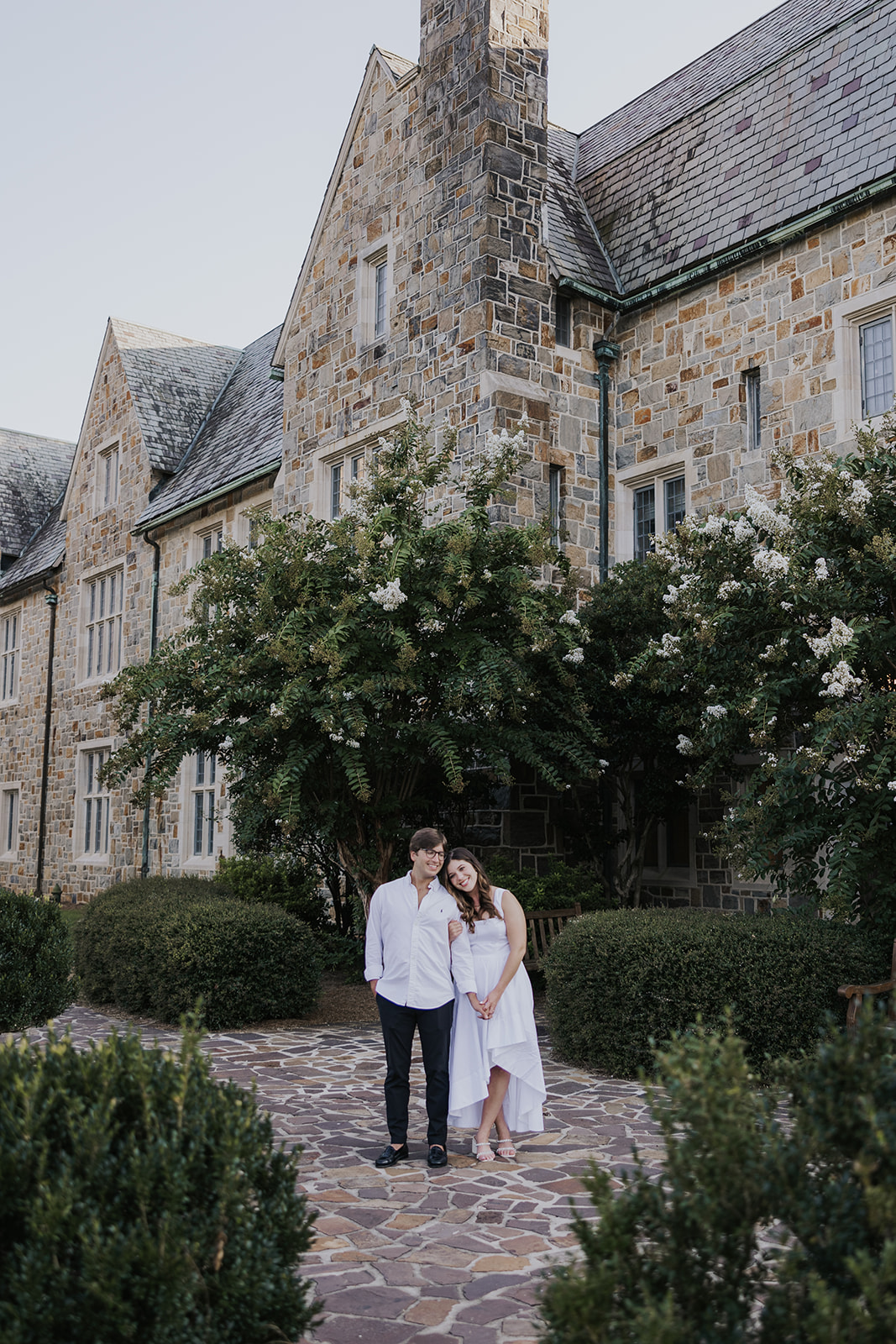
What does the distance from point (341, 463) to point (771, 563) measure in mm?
8665

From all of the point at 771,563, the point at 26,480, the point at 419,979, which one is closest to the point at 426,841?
the point at 419,979

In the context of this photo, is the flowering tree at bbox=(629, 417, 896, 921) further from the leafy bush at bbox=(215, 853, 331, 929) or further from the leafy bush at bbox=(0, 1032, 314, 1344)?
the leafy bush at bbox=(215, 853, 331, 929)

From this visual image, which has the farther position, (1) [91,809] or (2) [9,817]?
(2) [9,817]

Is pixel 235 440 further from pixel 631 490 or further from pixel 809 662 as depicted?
pixel 809 662

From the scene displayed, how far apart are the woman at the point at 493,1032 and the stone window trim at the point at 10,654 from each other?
22.9 metres

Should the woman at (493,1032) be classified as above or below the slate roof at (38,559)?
below

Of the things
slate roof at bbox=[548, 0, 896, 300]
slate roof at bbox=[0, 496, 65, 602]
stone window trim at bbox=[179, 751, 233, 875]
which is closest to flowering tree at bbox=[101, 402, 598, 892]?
slate roof at bbox=[548, 0, 896, 300]

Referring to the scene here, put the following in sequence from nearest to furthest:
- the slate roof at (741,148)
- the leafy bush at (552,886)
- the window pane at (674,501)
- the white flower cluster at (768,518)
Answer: the white flower cluster at (768,518) < the leafy bush at (552,886) < the slate roof at (741,148) < the window pane at (674,501)

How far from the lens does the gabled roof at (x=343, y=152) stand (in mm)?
15898

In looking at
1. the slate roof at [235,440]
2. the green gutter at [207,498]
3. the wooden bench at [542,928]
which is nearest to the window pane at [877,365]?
the wooden bench at [542,928]

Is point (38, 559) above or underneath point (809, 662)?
above

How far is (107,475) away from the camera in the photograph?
24.1m

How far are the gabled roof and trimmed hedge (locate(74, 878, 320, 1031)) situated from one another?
9.53 m

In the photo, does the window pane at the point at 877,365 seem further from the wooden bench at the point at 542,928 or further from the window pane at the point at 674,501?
the wooden bench at the point at 542,928
